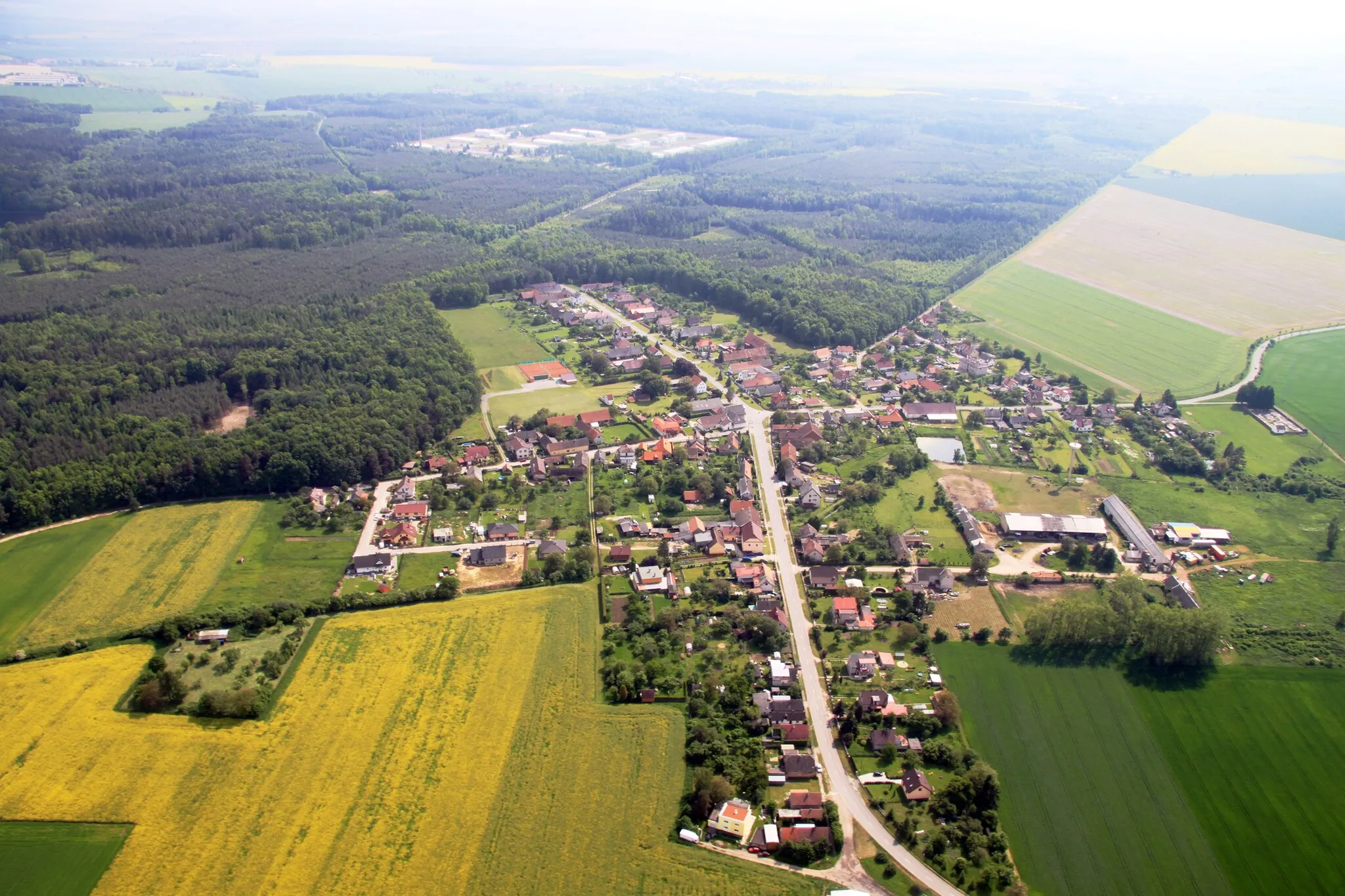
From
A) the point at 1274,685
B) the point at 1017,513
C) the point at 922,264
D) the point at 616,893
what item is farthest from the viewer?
the point at 922,264

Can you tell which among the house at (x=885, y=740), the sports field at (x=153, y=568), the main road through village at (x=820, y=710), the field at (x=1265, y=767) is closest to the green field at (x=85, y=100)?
the sports field at (x=153, y=568)

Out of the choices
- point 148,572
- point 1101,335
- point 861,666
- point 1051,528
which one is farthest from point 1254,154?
point 148,572

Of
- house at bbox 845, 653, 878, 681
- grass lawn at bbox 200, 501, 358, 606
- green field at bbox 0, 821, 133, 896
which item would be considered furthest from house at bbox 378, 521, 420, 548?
house at bbox 845, 653, 878, 681

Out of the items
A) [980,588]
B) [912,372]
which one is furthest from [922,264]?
[980,588]

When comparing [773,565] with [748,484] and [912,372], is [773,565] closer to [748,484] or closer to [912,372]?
[748,484]

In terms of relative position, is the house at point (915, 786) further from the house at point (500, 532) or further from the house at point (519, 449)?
the house at point (519, 449)
